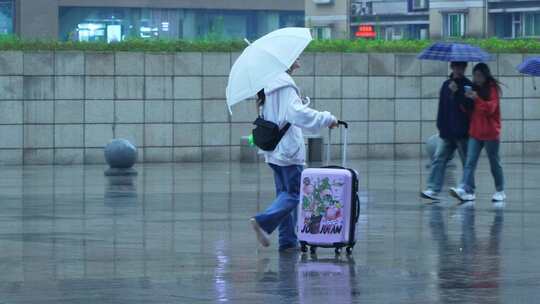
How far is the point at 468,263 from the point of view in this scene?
439 inches

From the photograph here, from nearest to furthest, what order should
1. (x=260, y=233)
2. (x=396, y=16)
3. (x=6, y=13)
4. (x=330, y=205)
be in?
(x=330, y=205)
(x=260, y=233)
(x=6, y=13)
(x=396, y=16)

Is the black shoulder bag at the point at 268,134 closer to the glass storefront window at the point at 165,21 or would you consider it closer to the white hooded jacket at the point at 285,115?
the white hooded jacket at the point at 285,115

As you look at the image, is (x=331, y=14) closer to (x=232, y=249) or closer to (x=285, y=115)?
(x=232, y=249)

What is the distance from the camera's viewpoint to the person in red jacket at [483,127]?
1673 centimetres

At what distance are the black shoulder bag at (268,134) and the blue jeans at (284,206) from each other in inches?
9.9

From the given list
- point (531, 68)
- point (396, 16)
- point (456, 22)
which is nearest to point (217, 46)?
point (531, 68)

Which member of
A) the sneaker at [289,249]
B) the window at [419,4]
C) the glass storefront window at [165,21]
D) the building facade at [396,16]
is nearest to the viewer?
the sneaker at [289,249]

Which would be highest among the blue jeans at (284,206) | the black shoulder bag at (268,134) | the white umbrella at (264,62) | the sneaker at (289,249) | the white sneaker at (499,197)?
the white umbrella at (264,62)

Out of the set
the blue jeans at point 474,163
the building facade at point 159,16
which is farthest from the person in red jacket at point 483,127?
the building facade at point 159,16

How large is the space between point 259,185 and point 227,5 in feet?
190

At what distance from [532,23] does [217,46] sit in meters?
46.3

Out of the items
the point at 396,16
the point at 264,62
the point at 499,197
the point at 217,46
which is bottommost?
the point at 499,197

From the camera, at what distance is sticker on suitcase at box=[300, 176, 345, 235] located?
38.1 feet

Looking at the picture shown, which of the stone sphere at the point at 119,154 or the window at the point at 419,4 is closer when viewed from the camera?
the stone sphere at the point at 119,154
